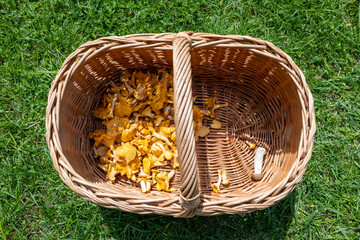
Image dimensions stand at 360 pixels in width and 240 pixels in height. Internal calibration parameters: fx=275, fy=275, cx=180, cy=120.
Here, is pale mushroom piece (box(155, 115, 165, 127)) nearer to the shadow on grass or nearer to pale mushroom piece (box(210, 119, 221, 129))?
pale mushroom piece (box(210, 119, 221, 129))

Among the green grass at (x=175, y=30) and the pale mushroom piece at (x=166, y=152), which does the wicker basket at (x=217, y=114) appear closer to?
the pale mushroom piece at (x=166, y=152)

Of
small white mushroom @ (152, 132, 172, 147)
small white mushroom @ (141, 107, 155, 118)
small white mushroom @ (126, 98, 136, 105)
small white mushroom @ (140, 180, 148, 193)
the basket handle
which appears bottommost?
small white mushroom @ (140, 180, 148, 193)

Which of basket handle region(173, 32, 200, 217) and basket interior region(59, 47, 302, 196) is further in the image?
basket interior region(59, 47, 302, 196)

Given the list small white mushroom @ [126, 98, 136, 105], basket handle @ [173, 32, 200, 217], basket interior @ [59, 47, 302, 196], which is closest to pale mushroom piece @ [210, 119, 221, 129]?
basket interior @ [59, 47, 302, 196]

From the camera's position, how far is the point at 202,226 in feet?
6.50

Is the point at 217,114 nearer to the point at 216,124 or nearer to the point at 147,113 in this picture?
the point at 216,124

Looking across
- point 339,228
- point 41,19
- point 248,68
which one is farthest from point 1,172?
point 339,228

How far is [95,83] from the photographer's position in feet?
6.15

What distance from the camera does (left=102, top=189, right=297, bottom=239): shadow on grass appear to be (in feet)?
6.47

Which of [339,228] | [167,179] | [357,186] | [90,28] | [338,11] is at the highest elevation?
[338,11]

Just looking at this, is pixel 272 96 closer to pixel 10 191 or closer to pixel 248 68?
pixel 248 68

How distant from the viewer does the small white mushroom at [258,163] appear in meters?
1.79

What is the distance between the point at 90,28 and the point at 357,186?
94.9 inches

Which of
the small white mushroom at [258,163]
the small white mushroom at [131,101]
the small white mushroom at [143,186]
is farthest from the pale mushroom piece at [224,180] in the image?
the small white mushroom at [131,101]
